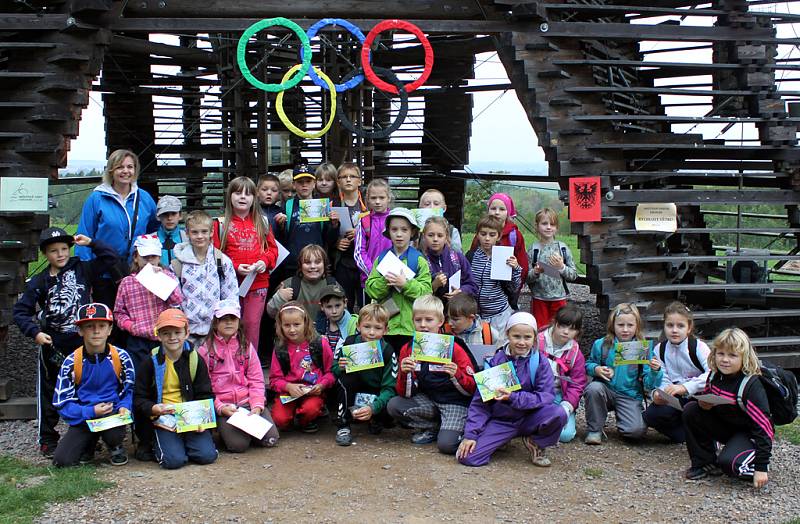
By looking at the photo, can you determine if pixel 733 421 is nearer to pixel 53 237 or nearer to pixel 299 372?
pixel 299 372

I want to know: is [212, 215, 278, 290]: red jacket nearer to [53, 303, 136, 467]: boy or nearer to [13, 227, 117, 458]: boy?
[13, 227, 117, 458]: boy

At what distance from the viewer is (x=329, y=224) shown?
863cm

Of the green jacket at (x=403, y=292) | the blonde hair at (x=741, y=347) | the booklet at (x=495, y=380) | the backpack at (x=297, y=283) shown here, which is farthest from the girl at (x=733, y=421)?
the backpack at (x=297, y=283)

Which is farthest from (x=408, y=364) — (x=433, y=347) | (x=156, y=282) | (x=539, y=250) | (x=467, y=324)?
(x=539, y=250)

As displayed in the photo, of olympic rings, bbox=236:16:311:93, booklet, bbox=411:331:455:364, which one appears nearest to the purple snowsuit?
booklet, bbox=411:331:455:364

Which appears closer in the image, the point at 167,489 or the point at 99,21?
the point at 167,489

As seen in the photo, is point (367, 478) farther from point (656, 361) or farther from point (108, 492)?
point (656, 361)

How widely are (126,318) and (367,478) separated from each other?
7.95ft

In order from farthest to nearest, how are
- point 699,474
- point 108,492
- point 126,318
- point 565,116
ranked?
point 565,116 → point 126,318 → point 699,474 → point 108,492

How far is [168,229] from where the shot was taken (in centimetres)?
785

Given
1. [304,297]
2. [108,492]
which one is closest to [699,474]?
[304,297]

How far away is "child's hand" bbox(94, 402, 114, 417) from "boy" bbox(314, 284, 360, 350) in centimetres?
193

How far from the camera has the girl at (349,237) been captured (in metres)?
8.55

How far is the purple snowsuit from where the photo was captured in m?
6.84
